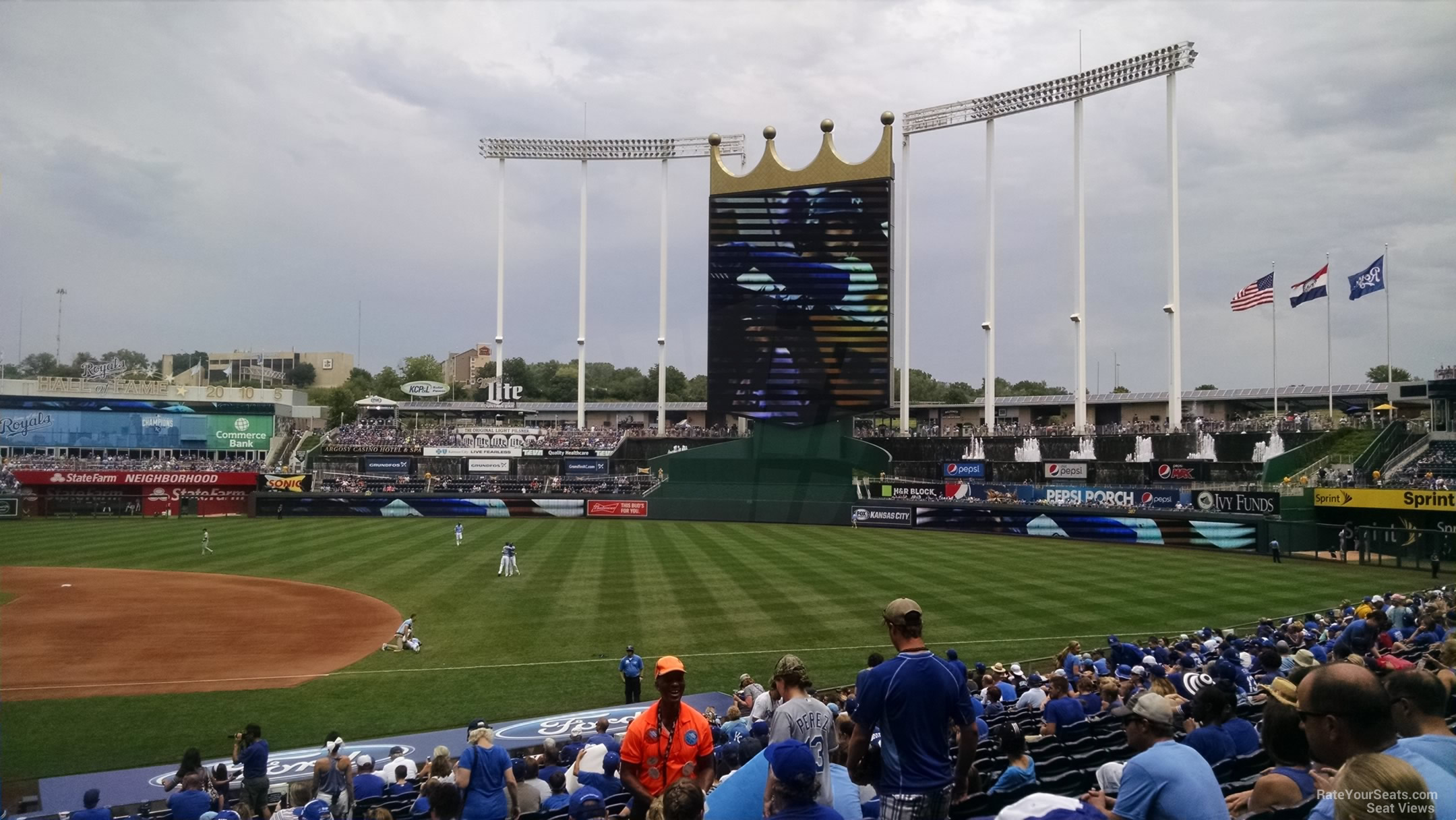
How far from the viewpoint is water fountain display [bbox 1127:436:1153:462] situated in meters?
52.0

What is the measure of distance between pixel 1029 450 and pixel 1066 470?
2.99 m

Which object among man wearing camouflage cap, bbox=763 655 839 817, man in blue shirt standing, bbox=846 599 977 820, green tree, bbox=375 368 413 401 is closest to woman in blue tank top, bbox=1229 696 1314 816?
man in blue shirt standing, bbox=846 599 977 820

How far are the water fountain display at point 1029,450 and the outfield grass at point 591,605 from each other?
13.8 metres

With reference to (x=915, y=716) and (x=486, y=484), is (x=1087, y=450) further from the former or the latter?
(x=915, y=716)

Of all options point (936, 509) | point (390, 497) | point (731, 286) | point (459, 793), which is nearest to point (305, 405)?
point (390, 497)

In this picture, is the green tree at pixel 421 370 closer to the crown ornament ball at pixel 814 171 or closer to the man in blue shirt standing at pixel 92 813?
the crown ornament ball at pixel 814 171

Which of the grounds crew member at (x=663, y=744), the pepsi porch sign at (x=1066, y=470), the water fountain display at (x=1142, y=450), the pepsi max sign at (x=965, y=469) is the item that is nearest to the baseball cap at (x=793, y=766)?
the grounds crew member at (x=663, y=744)

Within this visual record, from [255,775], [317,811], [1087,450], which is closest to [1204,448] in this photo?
[1087,450]

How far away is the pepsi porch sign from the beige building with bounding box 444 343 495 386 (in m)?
102

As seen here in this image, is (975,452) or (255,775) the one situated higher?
(975,452)

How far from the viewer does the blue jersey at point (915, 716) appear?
4988 mm

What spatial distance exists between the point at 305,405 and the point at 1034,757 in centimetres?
9413

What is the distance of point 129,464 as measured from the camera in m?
66.2

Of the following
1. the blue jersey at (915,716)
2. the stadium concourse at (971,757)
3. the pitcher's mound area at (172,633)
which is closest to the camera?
the stadium concourse at (971,757)
